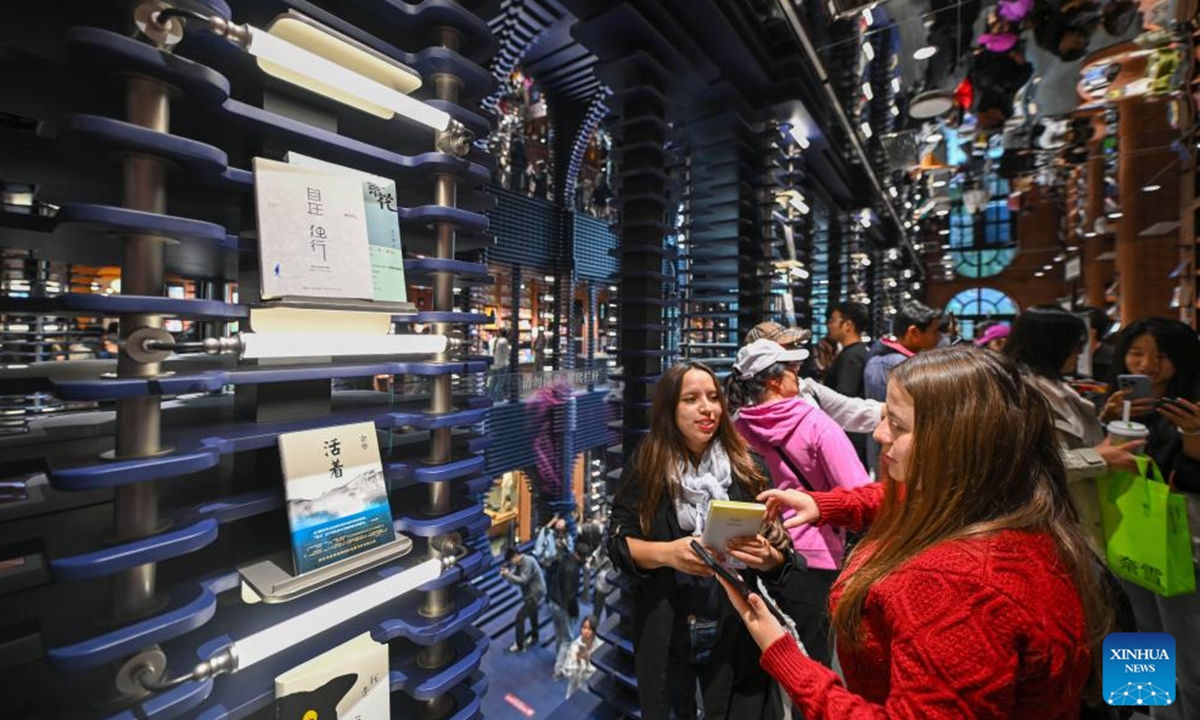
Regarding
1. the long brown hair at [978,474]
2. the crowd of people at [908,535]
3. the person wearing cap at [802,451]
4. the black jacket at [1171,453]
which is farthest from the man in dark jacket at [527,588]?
the long brown hair at [978,474]

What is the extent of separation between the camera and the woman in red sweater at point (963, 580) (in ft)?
2.53

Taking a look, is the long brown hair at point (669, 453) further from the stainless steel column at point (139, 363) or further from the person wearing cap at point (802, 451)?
the stainless steel column at point (139, 363)

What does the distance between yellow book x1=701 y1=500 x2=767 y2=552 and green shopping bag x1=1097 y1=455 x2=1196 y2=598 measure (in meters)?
1.64

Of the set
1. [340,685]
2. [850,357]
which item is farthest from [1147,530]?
[340,685]

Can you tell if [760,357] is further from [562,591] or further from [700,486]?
[562,591]

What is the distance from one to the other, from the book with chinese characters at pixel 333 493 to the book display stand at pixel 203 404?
0.12 feet

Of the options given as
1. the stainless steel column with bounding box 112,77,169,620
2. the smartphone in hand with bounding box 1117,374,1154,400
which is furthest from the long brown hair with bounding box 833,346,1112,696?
the smartphone in hand with bounding box 1117,374,1154,400

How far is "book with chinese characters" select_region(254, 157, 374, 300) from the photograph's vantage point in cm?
98

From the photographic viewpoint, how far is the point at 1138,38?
346cm

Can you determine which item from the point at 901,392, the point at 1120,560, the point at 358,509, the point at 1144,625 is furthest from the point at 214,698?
the point at 1144,625

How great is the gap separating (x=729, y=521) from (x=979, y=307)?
28.7m

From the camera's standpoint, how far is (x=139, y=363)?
2.69 feet

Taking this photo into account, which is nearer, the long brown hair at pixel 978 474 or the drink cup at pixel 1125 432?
the long brown hair at pixel 978 474

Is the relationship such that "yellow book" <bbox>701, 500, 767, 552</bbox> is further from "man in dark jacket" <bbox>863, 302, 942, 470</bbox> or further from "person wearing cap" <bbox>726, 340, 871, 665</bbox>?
"man in dark jacket" <bbox>863, 302, 942, 470</bbox>
